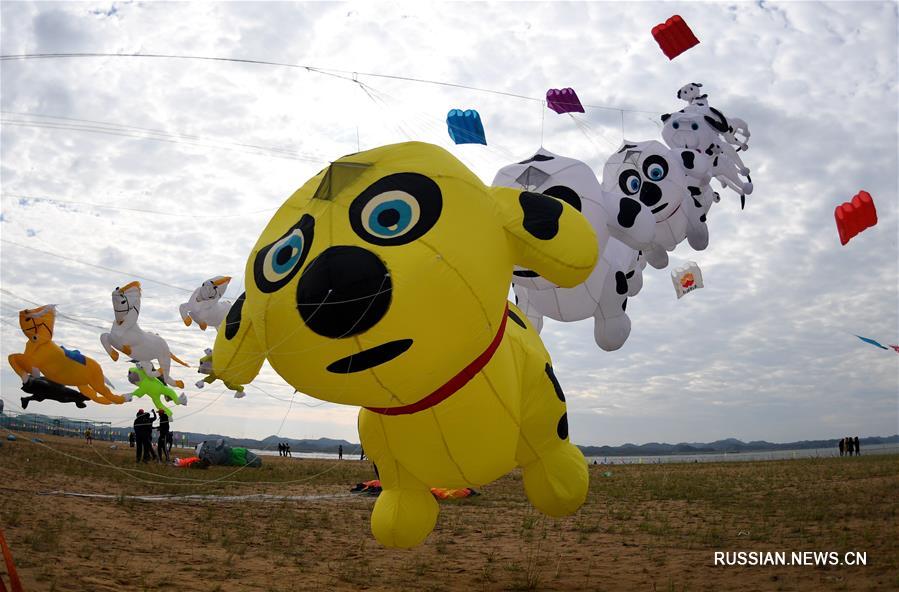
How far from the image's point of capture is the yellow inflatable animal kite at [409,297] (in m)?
4.32

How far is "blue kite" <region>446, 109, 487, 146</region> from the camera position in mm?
8953

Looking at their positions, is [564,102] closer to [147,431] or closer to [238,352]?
[238,352]

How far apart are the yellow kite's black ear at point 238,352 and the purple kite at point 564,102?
7119mm

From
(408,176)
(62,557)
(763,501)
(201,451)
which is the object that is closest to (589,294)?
(408,176)

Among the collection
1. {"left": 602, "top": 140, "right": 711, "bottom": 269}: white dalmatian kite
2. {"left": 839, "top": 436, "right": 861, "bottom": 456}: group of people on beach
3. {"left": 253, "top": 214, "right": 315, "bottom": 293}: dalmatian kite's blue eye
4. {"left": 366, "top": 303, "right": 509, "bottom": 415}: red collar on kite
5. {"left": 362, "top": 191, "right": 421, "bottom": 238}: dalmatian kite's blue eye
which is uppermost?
{"left": 602, "top": 140, "right": 711, "bottom": 269}: white dalmatian kite

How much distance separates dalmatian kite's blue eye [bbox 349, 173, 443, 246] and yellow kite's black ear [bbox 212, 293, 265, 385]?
1193 mm

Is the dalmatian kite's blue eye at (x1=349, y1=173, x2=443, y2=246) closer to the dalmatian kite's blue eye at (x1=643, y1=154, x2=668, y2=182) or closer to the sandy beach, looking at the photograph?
the sandy beach

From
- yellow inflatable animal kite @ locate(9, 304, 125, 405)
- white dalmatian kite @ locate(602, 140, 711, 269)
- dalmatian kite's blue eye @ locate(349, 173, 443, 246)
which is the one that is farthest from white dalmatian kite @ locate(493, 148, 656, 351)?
yellow inflatable animal kite @ locate(9, 304, 125, 405)

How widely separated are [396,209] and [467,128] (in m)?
4.78

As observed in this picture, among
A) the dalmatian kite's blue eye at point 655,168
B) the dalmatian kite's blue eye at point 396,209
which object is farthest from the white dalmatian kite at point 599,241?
the dalmatian kite's blue eye at point 396,209

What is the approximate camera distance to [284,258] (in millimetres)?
4625

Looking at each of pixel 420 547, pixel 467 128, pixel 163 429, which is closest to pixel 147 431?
pixel 163 429

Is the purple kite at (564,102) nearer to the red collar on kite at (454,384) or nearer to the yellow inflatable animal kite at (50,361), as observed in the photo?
the red collar on kite at (454,384)

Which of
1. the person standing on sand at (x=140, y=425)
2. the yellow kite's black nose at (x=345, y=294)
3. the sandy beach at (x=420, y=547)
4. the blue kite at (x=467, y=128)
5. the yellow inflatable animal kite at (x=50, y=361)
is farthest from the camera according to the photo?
the person standing on sand at (x=140, y=425)
